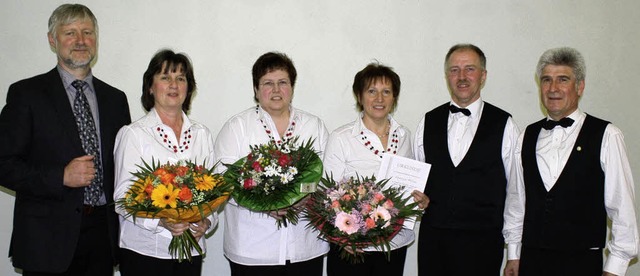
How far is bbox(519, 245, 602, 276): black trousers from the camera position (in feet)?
10.2

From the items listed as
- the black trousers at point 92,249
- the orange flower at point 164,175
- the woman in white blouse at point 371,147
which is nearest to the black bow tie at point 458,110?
the woman in white blouse at point 371,147

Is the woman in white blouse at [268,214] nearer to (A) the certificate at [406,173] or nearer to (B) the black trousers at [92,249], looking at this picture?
(A) the certificate at [406,173]

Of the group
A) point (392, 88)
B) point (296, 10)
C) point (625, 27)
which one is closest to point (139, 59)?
point (296, 10)

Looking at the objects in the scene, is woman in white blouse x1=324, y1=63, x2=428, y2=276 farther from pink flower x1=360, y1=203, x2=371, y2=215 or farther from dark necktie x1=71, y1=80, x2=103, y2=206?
dark necktie x1=71, y1=80, x2=103, y2=206

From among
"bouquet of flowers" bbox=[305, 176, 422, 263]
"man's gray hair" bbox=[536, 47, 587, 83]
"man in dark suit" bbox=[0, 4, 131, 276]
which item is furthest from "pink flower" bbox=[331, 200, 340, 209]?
"man's gray hair" bbox=[536, 47, 587, 83]

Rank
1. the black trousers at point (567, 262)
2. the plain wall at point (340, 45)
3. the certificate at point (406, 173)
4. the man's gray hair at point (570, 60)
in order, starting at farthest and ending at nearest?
the plain wall at point (340, 45)
the certificate at point (406, 173)
the man's gray hair at point (570, 60)
the black trousers at point (567, 262)

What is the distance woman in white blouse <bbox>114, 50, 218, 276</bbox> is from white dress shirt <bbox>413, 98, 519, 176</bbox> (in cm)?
157

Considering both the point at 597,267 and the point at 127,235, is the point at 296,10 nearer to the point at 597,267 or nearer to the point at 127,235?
the point at 127,235

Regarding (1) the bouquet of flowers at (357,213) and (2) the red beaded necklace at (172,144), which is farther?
(2) the red beaded necklace at (172,144)

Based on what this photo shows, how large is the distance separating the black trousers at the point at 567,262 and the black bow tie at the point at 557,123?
0.72m

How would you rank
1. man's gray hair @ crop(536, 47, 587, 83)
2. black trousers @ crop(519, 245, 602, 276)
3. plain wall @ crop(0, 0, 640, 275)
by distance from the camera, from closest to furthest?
black trousers @ crop(519, 245, 602, 276) < man's gray hair @ crop(536, 47, 587, 83) < plain wall @ crop(0, 0, 640, 275)

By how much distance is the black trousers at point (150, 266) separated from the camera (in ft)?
10.3

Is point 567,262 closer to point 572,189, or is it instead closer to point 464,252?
point 572,189

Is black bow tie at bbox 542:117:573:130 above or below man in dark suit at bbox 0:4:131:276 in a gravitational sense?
above
